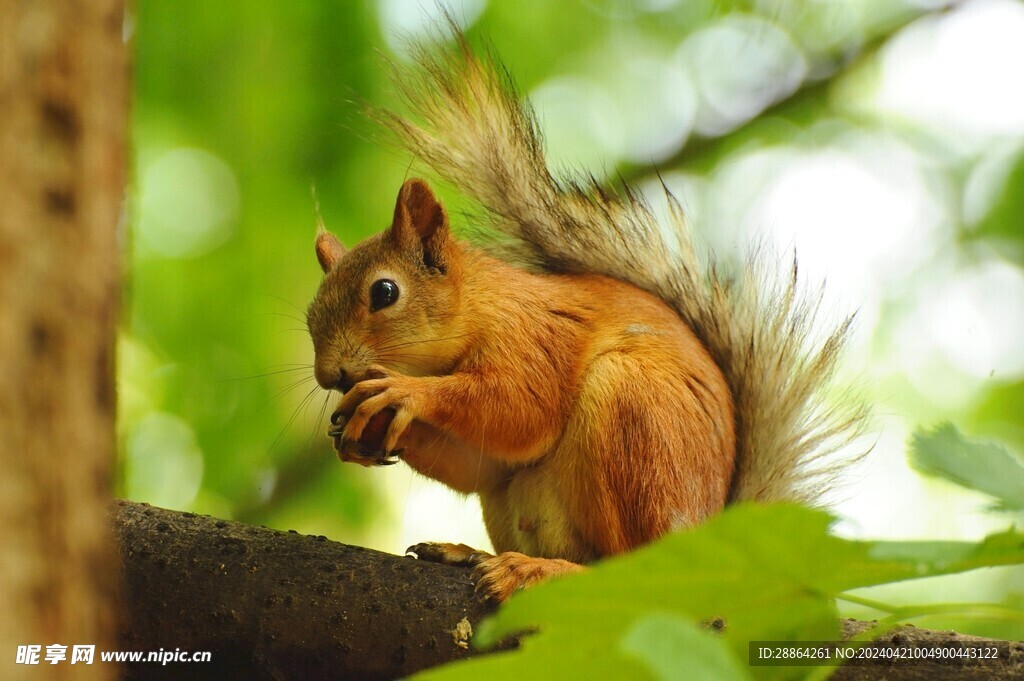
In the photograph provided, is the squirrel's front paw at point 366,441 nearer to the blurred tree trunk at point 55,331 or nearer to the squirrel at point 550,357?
the squirrel at point 550,357

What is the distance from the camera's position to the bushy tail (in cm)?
204

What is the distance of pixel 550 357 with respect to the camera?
77.7 inches

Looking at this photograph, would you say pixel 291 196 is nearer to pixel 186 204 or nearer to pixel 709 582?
pixel 186 204

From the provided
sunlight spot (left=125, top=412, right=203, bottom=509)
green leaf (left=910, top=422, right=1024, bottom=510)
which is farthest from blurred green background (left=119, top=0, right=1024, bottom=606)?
green leaf (left=910, top=422, right=1024, bottom=510)

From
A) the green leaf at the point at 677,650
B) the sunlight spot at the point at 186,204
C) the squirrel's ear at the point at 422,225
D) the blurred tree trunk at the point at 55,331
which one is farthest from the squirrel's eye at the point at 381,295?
the green leaf at the point at 677,650

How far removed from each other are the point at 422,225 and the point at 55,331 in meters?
1.53

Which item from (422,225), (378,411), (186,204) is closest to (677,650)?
(378,411)

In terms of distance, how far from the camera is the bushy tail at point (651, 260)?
204 centimetres

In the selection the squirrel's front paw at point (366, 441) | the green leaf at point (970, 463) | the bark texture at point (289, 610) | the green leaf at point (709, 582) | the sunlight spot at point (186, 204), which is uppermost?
the sunlight spot at point (186, 204)

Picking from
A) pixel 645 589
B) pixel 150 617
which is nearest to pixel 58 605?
pixel 645 589

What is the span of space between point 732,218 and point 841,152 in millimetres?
690

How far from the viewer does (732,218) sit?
10.6 ft

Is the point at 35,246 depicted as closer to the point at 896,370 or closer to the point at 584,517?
the point at 584,517

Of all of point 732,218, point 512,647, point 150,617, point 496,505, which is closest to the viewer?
point 512,647
